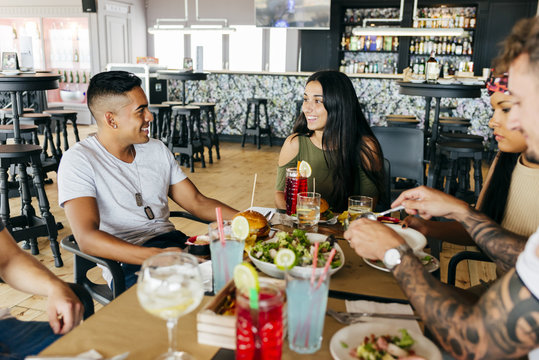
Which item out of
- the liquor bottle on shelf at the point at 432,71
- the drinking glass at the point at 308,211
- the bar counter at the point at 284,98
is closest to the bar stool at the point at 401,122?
the liquor bottle on shelf at the point at 432,71

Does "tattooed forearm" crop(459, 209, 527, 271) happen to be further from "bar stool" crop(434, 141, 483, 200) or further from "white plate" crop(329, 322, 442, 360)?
"bar stool" crop(434, 141, 483, 200)

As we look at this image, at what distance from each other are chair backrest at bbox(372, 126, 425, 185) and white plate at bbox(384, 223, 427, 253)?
1.38 meters

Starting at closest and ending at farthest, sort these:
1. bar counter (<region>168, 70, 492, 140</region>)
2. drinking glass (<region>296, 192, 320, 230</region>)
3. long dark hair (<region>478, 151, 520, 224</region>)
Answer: drinking glass (<region>296, 192, 320, 230</region>) < long dark hair (<region>478, 151, 520, 224</region>) < bar counter (<region>168, 70, 492, 140</region>)

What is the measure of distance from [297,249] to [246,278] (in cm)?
43

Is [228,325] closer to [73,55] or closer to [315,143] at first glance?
[315,143]

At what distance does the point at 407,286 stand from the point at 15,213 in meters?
4.00

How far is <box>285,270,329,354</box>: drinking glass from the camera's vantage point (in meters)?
0.82

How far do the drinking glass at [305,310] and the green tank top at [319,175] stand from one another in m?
1.38

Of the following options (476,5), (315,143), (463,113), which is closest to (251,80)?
(463,113)

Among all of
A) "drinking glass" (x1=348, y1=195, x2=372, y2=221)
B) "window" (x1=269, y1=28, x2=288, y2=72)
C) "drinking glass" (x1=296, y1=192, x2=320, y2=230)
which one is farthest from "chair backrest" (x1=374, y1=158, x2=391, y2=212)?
"window" (x1=269, y1=28, x2=288, y2=72)

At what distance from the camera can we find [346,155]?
224cm

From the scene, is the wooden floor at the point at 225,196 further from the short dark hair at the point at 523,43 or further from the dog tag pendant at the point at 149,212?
the short dark hair at the point at 523,43

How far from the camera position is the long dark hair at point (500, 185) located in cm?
161

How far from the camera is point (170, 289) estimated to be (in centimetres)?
79
